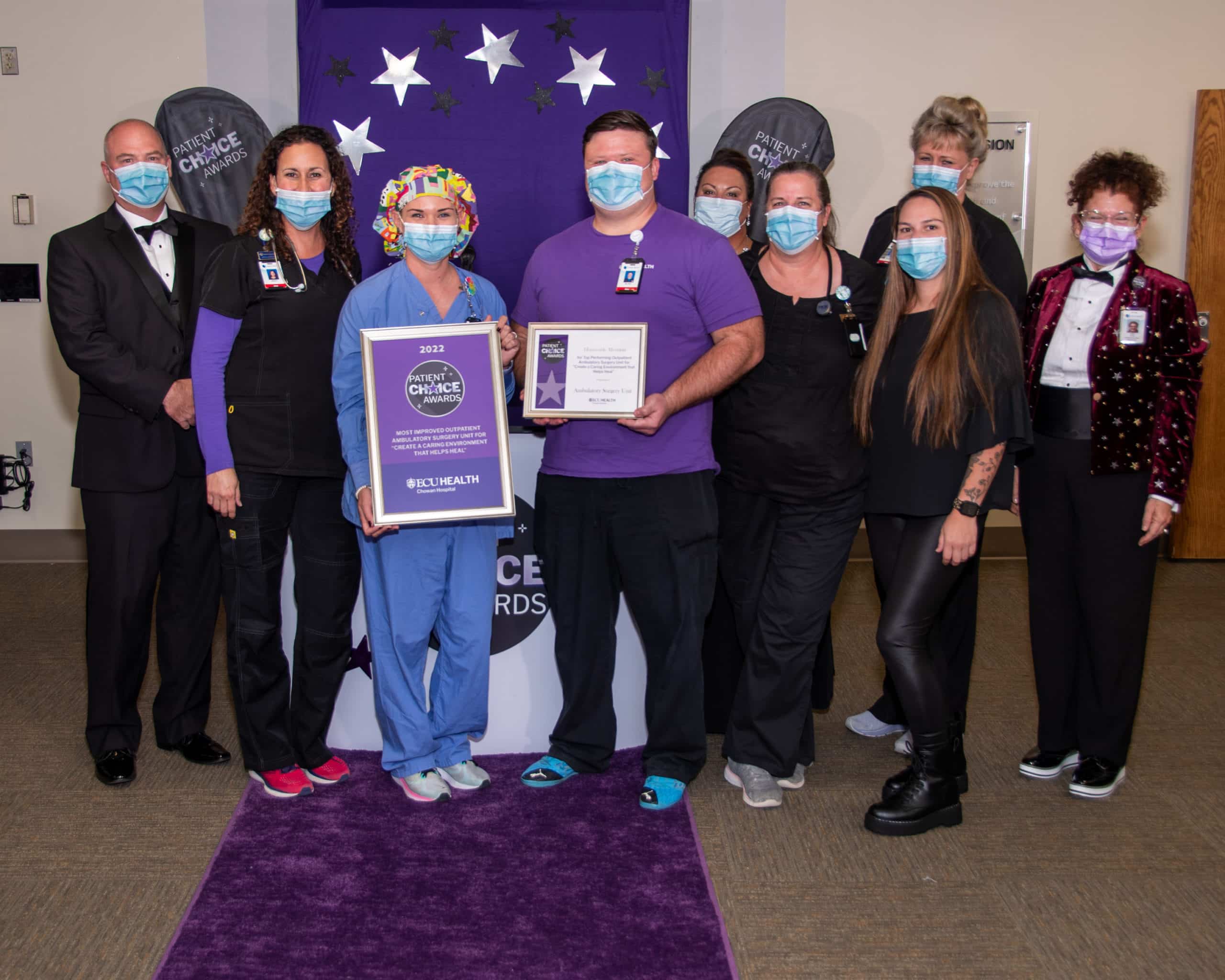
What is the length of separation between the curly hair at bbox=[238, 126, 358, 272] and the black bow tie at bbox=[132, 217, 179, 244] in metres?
0.41

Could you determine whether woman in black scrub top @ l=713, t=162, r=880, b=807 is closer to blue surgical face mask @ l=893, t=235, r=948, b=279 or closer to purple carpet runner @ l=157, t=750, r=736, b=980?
blue surgical face mask @ l=893, t=235, r=948, b=279

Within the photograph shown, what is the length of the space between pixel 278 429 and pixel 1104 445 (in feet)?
7.08

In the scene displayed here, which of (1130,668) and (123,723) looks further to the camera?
(123,723)

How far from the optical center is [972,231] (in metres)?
3.10

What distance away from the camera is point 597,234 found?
279 cm

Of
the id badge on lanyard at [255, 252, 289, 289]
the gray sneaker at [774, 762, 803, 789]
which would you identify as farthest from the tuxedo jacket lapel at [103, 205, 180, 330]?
the gray sneaker at [774, 762, 803, 789]

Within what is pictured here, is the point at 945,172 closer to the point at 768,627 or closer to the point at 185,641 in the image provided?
the point at 768,627

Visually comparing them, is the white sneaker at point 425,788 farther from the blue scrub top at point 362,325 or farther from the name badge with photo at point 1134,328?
the name badge with photo at point 1134,328

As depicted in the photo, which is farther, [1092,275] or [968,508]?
[1092,275]

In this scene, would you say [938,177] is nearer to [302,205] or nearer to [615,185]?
[615,185]

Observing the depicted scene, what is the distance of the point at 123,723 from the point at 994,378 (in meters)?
2.61

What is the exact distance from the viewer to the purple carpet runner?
224 centimetres

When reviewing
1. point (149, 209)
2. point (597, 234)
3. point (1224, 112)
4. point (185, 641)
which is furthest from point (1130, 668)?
point (1224, 112)

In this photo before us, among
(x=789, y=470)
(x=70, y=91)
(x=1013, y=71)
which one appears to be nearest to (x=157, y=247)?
(x=789, y=470)
